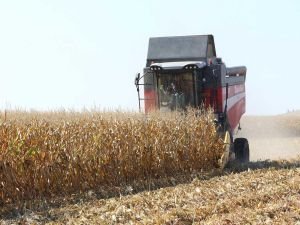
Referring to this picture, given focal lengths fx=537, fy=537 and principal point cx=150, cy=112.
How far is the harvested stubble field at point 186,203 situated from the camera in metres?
6.67

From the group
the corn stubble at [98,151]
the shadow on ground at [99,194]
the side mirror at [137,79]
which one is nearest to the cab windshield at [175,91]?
the side mirror at [137,79]

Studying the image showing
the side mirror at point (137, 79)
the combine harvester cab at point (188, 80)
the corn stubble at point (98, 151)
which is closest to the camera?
the corn stubble at point (98, 151)

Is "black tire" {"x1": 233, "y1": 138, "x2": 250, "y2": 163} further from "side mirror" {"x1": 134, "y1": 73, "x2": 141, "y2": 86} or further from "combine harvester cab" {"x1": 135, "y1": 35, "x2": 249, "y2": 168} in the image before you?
"side mirror" {"x1": 134, "y1": 73, "x2": 141, "y2": 86}

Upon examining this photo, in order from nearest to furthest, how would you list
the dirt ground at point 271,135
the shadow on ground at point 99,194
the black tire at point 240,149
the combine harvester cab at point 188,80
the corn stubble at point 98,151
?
the shadow on ground at point 99,194
the corn stubble at point 98,151
the combine harvester cab at point 188,80
the black tire at point 240,149
the dirt ground at point 271,135

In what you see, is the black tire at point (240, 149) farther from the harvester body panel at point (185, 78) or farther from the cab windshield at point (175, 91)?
the cab windshield at point (175, 91)

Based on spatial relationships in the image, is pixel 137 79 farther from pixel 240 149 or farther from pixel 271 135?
pixel 271 135

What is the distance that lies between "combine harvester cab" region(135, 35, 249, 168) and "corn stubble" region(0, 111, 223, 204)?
3.20 ft

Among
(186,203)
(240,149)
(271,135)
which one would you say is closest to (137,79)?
(240,149)

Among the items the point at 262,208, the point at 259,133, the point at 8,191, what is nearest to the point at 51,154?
the point at 8,191

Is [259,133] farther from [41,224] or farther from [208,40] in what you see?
[41,224]

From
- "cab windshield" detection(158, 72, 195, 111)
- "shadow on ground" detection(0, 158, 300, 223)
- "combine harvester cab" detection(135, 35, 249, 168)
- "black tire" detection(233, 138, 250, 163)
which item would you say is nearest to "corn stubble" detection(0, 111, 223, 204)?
"shadow on ground" detection(0, 158, 300, 223)

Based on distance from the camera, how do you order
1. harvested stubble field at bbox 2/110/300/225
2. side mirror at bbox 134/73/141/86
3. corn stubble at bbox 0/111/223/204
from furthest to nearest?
side mirror at bbox 134/73/141/86 → corn stubble at bbox 0/111/223/204 → harvested stubble field at bbox 2/110/300/225

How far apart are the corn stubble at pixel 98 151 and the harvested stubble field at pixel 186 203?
26cm

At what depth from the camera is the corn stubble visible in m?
9.00
